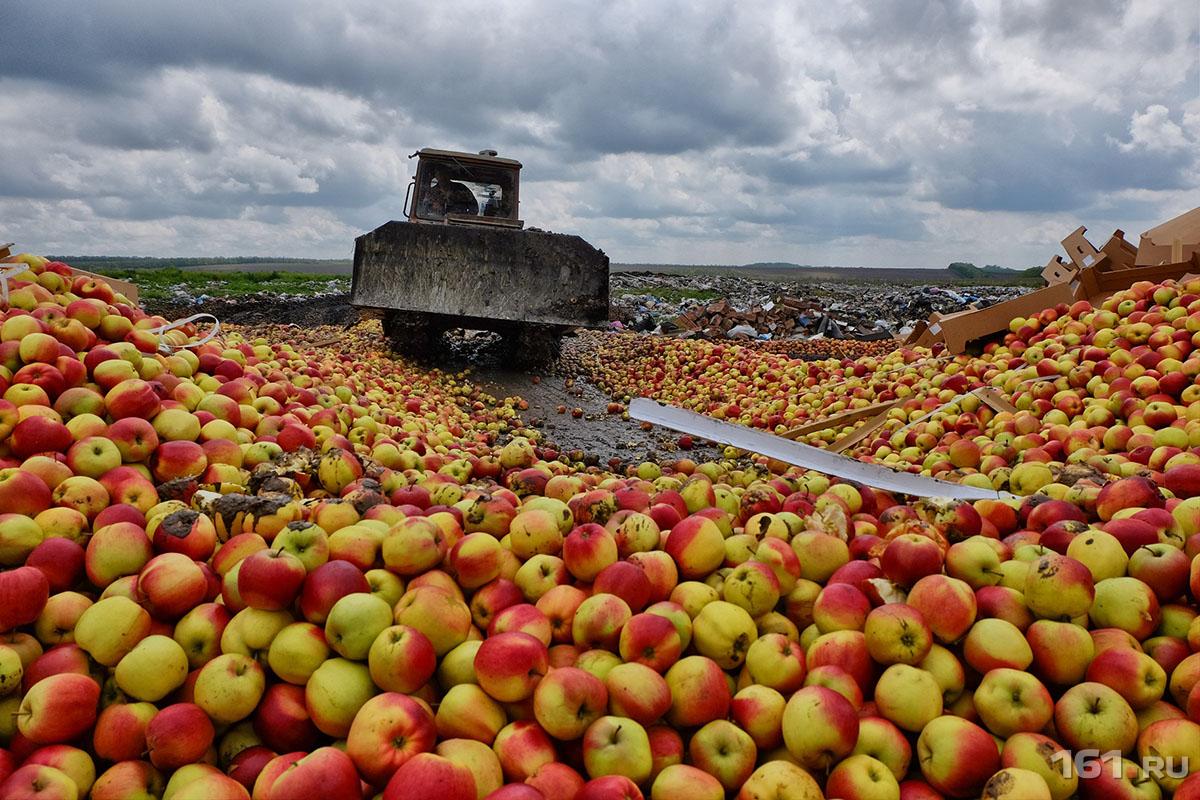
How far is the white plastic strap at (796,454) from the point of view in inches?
136

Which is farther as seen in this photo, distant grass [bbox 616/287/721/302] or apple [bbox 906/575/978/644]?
distant grass [bbox 616/287/721/302]

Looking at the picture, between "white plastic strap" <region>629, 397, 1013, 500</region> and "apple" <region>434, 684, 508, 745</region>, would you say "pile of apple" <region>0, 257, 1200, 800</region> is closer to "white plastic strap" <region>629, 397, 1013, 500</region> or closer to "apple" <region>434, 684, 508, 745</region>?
"apple" <region>434, 684, 508, 745</region>

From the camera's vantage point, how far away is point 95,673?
A: 6.99 feet

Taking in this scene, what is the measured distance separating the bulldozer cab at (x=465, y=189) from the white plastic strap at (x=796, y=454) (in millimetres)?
9625

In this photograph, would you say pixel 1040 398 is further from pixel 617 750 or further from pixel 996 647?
pixel 617 750

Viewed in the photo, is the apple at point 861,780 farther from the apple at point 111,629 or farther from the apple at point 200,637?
the apple at point 111,629

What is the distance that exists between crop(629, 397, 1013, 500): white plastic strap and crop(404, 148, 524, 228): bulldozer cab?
9.62 metres

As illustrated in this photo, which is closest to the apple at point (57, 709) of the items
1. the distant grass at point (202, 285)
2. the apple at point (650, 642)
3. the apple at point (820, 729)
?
the apple at point (650, 642)

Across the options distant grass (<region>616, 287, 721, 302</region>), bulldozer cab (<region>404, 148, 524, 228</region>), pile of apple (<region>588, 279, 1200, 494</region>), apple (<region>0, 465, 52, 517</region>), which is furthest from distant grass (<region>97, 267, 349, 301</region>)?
apple (<region>0, 465, 52, 517</region>)

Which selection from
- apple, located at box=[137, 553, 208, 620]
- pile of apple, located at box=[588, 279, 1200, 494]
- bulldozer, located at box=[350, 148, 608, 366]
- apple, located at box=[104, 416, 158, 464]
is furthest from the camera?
bulldozer, located at box=[350, 148, 608, 366]

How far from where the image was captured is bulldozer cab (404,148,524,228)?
1284cm

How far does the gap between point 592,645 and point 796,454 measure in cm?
215

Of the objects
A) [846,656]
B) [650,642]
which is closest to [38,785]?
[650,642]

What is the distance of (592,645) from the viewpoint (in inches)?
84.7
